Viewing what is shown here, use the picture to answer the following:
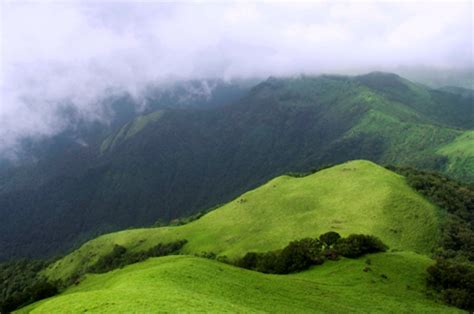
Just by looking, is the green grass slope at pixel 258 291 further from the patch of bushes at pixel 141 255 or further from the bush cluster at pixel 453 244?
the patch of bushes at pixel 141 255

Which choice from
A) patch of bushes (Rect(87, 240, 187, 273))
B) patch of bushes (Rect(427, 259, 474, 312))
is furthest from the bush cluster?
patch of bushes (Rect(87, 240, 187, 273))

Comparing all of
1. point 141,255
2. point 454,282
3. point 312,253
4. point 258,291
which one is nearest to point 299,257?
point 312,253

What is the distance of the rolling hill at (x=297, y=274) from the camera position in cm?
4841

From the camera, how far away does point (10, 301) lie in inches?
3962

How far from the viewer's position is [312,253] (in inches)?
3625

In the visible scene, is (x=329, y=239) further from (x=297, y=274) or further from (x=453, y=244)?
(x=453, y=244)

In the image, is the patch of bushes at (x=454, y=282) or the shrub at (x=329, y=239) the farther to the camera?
the shrub at (x=329, y=239)

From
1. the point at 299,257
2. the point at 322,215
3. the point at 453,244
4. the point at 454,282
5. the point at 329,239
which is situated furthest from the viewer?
the point at 322,215

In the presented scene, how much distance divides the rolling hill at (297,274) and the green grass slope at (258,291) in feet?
0.58

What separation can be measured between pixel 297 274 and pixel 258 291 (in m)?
27.1

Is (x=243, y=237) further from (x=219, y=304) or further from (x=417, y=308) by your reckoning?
(x=219, y=304)

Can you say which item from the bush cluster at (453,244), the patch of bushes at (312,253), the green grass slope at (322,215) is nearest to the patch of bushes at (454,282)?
the bush cluster at (453,244)

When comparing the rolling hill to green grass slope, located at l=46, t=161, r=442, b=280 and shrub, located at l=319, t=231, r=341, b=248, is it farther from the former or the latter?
shrub, located at l=319, t=231, r=341, b=248

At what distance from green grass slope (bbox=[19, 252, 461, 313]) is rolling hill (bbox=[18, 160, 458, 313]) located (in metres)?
0.18
